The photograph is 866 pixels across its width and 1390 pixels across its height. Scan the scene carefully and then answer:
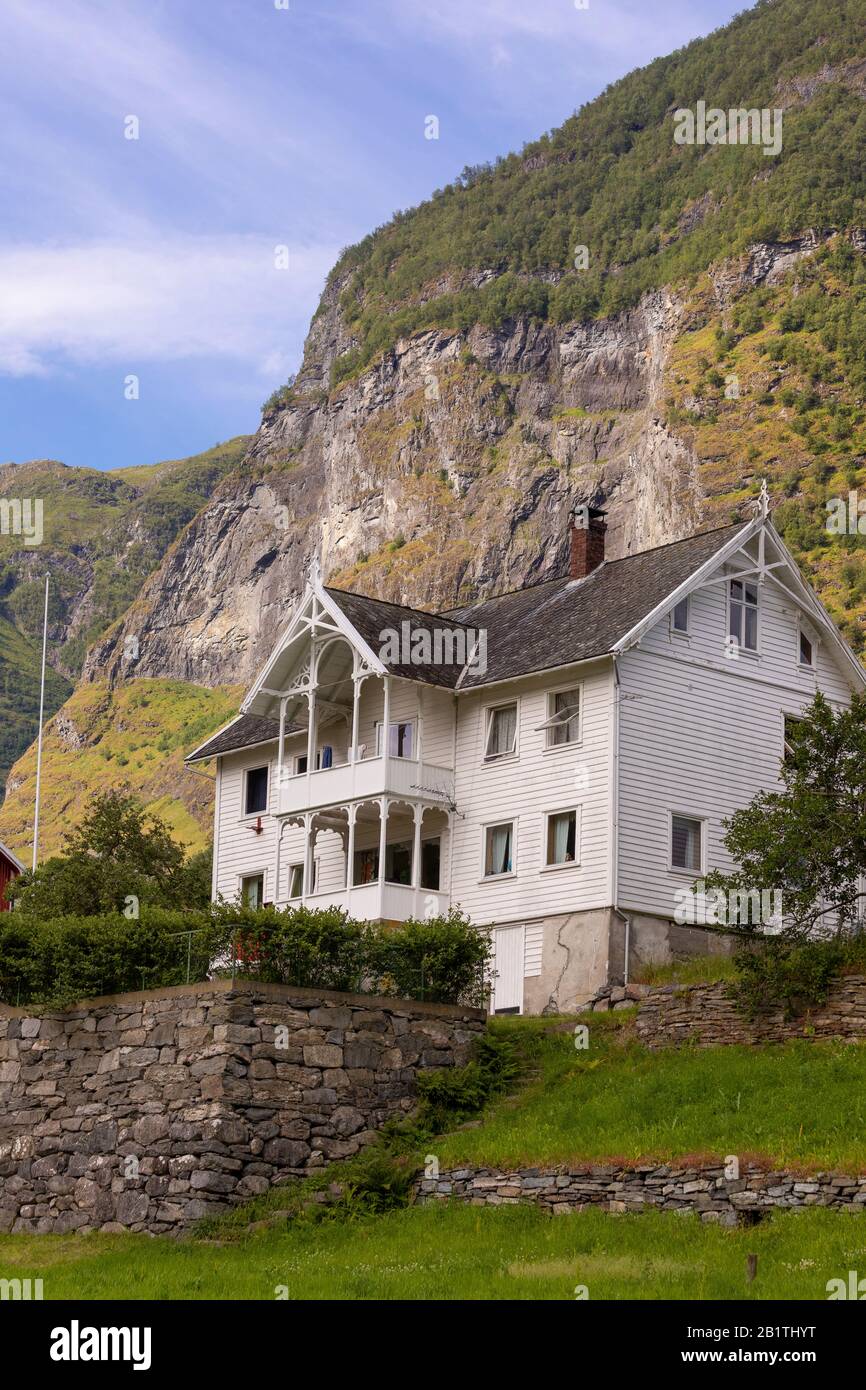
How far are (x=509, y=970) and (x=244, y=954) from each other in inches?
455

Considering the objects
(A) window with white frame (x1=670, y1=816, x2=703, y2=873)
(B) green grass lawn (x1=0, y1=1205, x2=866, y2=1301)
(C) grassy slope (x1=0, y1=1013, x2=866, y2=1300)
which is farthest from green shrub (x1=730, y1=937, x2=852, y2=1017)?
(A) window with white frame (x1=670, y1=816, x2=703, y2=873)

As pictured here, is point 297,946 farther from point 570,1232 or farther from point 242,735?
point 242,735

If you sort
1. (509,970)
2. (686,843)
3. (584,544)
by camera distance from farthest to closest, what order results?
(584,544), (686,843), (509,970)

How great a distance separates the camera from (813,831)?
3562 centimetres

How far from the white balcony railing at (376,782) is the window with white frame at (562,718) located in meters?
3.40

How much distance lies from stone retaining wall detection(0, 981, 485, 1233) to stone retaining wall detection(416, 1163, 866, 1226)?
2932 mm

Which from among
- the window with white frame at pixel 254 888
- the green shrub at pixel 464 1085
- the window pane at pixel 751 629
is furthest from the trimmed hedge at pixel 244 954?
the window with white frame at pixel 254 888

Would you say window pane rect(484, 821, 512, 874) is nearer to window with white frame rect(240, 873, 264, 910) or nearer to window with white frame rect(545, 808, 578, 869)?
window with white frame rect(545, 808, 578, 869)

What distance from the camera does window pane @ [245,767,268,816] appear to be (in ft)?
177

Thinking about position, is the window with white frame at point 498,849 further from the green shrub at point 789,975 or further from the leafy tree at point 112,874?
the leafy tree at point 112,874

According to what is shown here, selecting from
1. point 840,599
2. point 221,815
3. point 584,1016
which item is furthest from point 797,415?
point 584,1016

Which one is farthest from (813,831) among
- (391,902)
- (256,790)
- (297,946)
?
(256,790)

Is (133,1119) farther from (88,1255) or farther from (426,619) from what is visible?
(426,619)

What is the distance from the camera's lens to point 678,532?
184m
